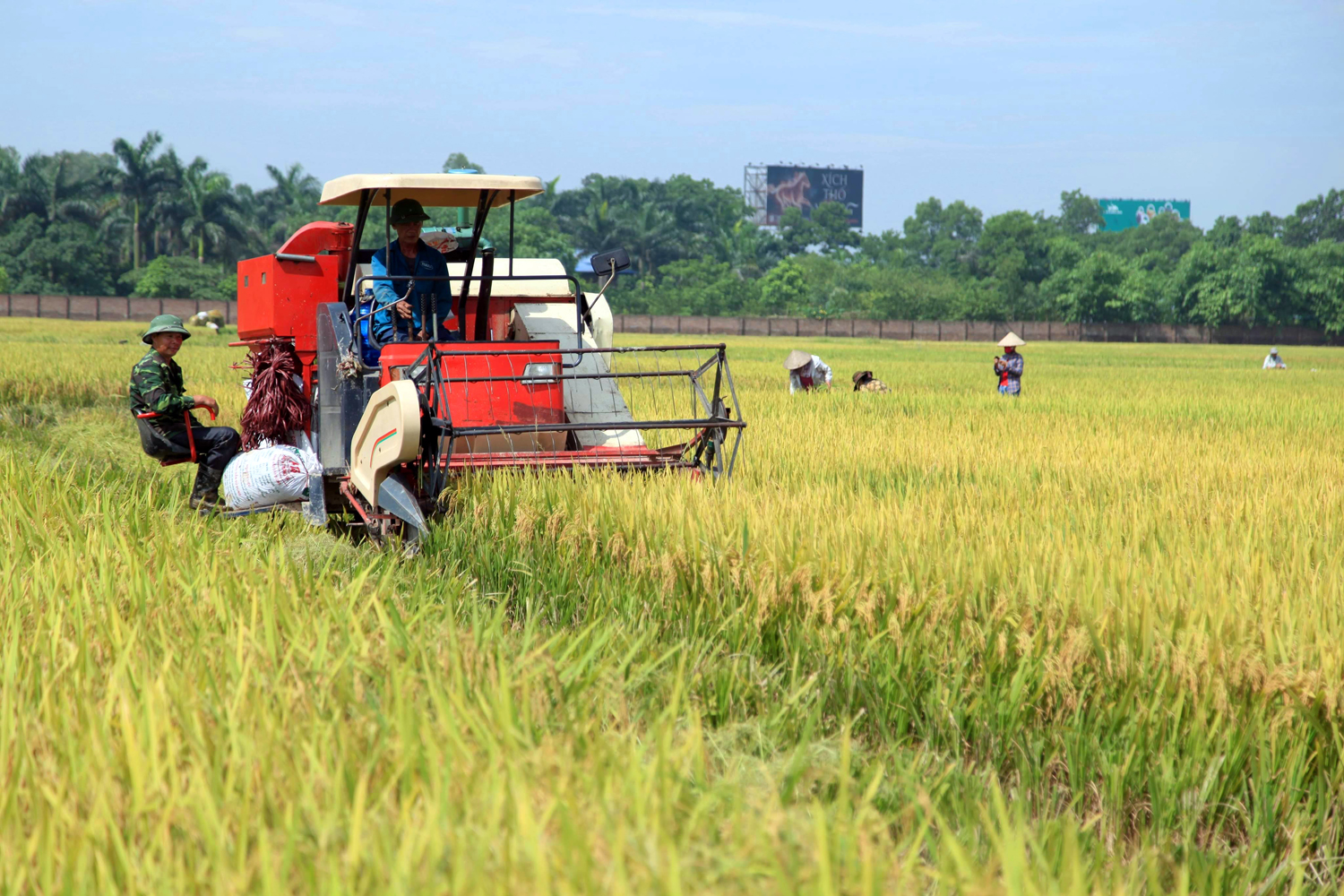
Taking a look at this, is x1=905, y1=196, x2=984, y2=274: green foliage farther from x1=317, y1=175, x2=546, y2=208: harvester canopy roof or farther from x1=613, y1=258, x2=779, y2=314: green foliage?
x1=317, y1=175, x2=546, y2=208: harvester canopy roof

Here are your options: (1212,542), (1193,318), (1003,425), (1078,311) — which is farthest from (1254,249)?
(1212,542)

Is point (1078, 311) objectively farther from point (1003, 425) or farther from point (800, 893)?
point (800, 893)

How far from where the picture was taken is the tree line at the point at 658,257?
6475cm

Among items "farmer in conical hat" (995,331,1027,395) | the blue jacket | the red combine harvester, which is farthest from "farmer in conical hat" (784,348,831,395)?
the blue jacket

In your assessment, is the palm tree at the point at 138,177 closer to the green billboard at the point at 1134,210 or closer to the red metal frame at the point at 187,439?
the red metal frame at the point at 187,439

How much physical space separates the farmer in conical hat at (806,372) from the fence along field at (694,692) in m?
9.11

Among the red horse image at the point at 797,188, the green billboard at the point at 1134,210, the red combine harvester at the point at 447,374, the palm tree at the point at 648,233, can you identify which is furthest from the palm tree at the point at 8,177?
the green billboard at the point at 1134,210

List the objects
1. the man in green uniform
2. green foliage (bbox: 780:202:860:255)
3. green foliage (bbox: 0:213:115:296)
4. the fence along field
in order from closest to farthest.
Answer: the fence along field < the man in green uniform < green foliage (bbox: 0:213:115:296) < green foliage (bbox: 780:202:860:255)

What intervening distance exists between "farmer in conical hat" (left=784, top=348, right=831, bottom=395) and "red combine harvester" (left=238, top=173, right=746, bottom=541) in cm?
741

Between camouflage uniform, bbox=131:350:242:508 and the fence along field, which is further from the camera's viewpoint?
camouflage uniform, bbox=131:350:242:508

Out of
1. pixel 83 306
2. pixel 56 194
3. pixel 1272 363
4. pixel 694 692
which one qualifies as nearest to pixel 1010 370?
pixel 694 692

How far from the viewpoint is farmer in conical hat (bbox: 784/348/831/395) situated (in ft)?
51.1

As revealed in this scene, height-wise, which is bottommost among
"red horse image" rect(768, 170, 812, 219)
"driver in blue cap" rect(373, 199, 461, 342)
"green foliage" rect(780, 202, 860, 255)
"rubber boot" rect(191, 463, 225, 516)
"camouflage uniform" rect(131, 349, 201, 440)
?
"rubber boot" rect(191, 463, 225, 516)

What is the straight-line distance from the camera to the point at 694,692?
353 centimetres
